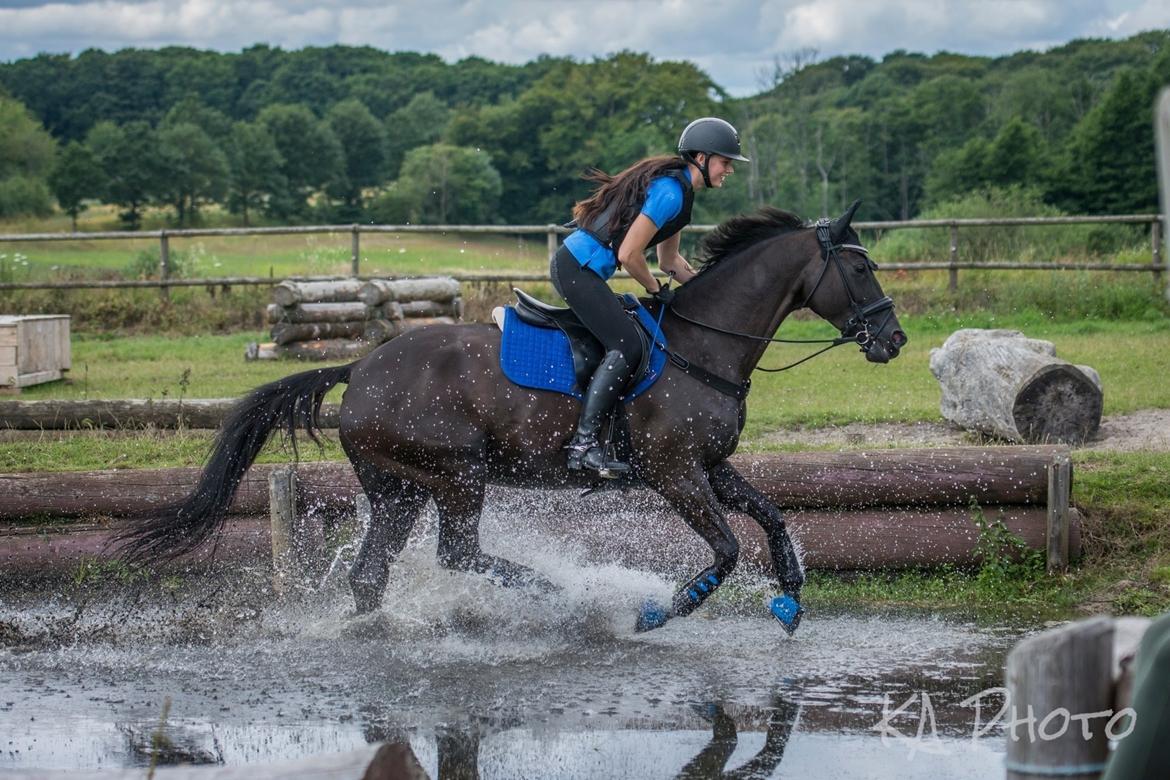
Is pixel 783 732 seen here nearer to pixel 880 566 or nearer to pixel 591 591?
pixel 591 591

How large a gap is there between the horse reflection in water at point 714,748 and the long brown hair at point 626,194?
2.44m

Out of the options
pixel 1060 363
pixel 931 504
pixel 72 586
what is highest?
pixel 1060 363

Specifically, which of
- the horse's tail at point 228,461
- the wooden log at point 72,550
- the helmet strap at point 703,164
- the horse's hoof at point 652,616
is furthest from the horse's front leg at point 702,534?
the wooden log at point 72,550

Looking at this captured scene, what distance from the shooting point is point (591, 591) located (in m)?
7.21

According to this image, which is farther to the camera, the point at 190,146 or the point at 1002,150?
the point at 190,146

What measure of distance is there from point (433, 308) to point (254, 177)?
42.3m

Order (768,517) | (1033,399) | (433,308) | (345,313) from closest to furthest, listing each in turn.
A: (768,517)
(1033,399)
(345,313)
(433,308)

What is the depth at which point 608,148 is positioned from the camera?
50.9 meters

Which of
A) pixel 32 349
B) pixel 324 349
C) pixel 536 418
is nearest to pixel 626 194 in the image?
pixel 536 418

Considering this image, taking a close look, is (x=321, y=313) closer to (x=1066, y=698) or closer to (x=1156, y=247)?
(x=1156, y=247)

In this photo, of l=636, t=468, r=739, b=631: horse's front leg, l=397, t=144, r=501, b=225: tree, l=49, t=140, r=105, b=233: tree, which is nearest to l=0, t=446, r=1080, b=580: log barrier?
l=636, t=468, r=739, b=631: horse's front leg

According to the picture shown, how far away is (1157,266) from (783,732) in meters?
14.5

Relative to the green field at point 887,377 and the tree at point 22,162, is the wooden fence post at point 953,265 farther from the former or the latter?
the tree at point 22,162

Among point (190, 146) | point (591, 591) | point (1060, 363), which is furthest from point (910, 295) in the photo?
point (190, 146)
